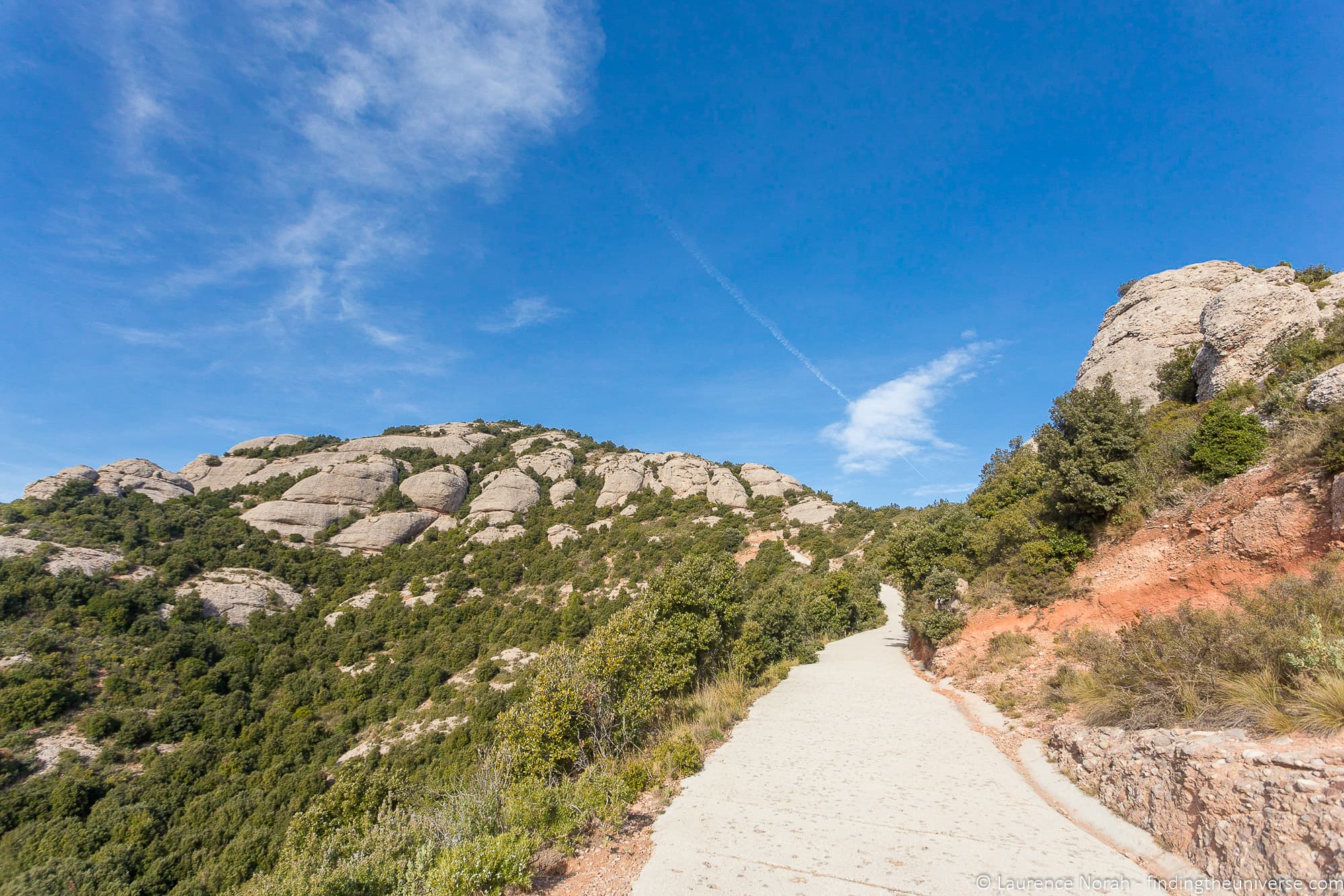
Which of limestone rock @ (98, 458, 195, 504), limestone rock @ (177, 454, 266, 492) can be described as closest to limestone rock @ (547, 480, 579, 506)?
limestone rock @ (177, 454, 266, 492)

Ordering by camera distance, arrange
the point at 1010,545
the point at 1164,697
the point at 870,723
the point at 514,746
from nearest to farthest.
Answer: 1. the point at 1164,697
2. the point at 514,746
3. the point at 870,723
4. the point at 1010,545

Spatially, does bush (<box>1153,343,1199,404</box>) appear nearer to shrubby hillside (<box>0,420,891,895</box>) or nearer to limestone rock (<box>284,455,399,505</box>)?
shrubby hillside (<box>0,420,891,895</box>)

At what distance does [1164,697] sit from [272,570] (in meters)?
47.6

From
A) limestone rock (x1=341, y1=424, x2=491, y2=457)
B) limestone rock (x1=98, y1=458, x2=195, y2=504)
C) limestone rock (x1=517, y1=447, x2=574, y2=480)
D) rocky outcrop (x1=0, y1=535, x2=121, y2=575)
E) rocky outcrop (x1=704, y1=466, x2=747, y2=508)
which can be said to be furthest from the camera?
limestone rock (x1=517, y1=447, x2=574, y2=480)

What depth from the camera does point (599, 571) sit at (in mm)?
37812

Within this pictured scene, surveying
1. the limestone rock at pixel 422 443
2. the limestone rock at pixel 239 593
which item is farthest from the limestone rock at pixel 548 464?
the limestone rock at pixel 239 593

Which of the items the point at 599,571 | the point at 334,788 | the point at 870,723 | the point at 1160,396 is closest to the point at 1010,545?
the point at 870,723

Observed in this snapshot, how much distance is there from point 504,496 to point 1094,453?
152 feet

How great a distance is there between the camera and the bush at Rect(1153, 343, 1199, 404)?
61.3 ft

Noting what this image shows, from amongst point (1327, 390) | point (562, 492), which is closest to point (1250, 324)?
point (1327, 390)

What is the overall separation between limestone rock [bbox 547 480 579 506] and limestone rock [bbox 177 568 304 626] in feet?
74.1

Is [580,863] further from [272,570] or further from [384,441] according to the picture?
[384,441]

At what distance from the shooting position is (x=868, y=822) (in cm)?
580

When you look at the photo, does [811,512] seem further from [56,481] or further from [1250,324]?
[56,481]
